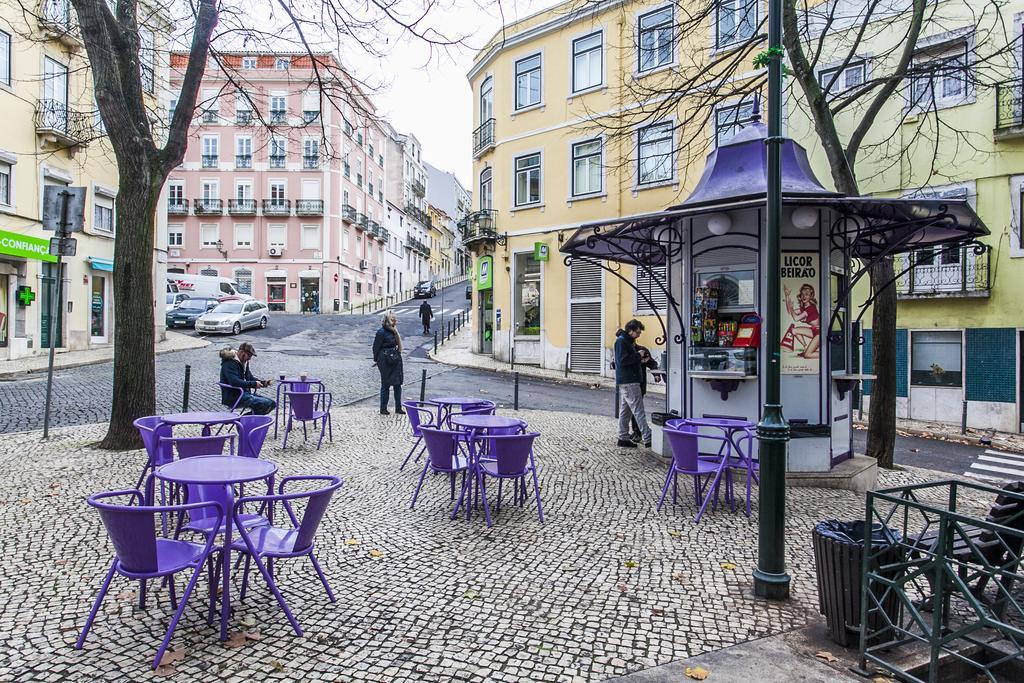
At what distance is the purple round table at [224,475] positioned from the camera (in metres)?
3.66

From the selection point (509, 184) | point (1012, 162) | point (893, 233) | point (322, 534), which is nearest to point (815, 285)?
point (893, 233)

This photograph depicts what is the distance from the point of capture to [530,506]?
661 centimetres

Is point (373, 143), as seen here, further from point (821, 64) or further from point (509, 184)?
point (821, 64)

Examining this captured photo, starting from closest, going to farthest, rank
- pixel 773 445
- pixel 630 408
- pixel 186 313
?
1. pixel 773 445
2. pixel 630 408
3. pixel 186 313

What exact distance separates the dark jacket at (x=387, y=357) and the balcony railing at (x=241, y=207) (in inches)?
1615

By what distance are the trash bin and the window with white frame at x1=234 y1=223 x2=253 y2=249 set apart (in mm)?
50232

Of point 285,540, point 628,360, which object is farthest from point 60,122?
point 285,540

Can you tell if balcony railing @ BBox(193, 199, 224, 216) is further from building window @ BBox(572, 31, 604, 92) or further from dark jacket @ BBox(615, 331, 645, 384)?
dark jacket @ BBox(615, 331, 645, 384)

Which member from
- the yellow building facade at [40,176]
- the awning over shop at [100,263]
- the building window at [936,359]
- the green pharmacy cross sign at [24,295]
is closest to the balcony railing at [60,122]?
the yellow building facade at [40,176]

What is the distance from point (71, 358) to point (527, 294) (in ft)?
47.2

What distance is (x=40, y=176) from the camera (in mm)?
20641

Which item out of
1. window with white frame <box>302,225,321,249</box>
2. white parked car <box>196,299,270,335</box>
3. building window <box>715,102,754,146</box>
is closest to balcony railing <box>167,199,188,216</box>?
window with white frame <box>302,225,321,249</box>

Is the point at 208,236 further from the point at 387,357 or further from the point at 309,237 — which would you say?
the point at 387,357

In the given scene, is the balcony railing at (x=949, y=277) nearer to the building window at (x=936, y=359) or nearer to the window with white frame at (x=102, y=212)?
the building window at (x=936, y=359)
